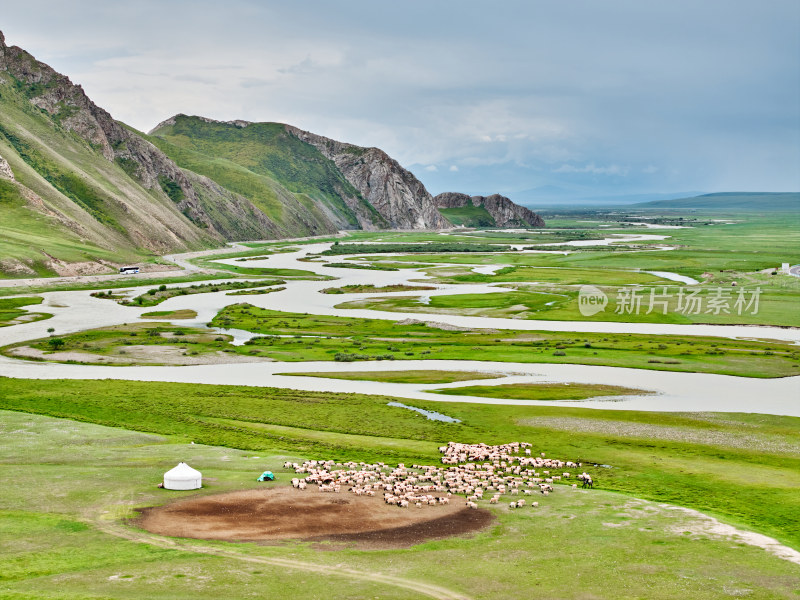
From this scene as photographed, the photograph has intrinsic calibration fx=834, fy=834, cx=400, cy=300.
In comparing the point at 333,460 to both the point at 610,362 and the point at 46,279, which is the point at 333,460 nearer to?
the point at 610,362

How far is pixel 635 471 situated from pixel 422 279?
126 meters

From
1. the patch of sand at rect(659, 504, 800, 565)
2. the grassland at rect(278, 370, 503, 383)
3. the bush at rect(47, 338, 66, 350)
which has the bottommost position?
the grassland at rect(278, 370, 503, 383)

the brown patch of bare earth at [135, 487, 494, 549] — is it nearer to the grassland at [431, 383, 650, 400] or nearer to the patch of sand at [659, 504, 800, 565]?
the patch of sand at [659, 504, 800, 565]

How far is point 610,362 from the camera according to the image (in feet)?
266

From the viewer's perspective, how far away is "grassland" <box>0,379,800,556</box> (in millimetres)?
39875

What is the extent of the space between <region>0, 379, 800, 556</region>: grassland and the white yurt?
4958 mm

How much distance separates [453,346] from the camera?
9125 cm

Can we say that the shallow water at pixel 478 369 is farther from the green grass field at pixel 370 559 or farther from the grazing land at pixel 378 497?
the green grass field at pixel 370 559

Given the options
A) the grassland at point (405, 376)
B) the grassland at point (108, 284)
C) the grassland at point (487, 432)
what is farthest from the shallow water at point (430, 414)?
the grassland at point (108, 284)

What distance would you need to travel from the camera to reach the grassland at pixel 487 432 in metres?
39.9

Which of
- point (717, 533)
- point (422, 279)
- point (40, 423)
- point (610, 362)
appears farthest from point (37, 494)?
point (422, 279)

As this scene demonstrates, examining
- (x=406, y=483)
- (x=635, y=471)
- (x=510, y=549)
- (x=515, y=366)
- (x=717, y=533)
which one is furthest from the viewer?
(x=515, y=366)

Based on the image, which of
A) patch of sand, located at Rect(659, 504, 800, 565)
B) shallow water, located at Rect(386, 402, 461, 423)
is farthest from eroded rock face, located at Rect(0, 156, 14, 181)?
patch of sand, located at Rect(659, 504, 800, 565)

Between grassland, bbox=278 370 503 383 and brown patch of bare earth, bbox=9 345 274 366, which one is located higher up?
brown patch of bare earth, bbox=9 345 274 366
